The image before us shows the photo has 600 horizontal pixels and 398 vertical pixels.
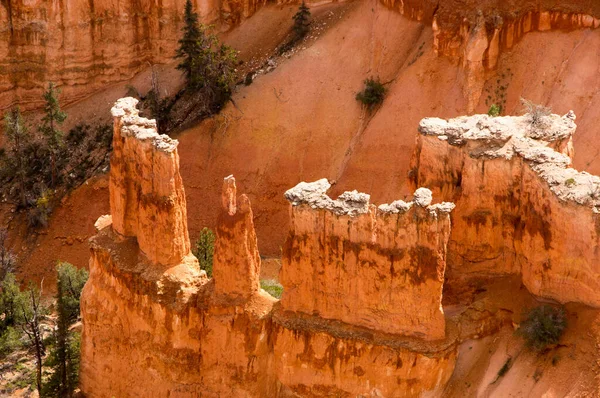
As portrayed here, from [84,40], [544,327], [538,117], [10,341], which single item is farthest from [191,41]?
[544,327]

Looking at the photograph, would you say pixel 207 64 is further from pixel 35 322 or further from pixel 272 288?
pixel 35 322

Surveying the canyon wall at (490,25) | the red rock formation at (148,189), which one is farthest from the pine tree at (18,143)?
the canyon wall at (490,25)

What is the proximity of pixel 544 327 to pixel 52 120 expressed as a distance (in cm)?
3298

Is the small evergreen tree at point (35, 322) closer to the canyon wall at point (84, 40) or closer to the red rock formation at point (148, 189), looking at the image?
the red rock formation at point (148, 189)

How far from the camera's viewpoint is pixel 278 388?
3991cm

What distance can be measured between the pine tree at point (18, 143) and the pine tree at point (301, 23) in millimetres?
15287

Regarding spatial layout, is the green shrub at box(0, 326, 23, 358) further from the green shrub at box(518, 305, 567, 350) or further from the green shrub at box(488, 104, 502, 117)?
the green shrub at box(518, 305, 567, 350)

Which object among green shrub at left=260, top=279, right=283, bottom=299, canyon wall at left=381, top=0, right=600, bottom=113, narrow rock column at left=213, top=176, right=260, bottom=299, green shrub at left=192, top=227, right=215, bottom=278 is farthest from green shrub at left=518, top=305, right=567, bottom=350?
canyon wall at left=381, top=0, right=600, bottom=113

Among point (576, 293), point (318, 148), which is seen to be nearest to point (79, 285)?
point (318, 148)

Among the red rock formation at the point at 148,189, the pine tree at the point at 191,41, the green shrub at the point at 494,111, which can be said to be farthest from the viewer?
the pine tree at the point at 191,41

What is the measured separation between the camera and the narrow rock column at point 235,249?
38.8 metres

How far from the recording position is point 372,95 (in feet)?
198

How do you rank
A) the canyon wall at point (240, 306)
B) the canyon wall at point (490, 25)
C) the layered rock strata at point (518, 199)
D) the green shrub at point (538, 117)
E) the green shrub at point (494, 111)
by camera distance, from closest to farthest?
the layered rock strata at point (518, 199) < the canyon wall at point (240, 306) < the green shrub at point (538, 117) < the green shrub at point (494, 111) < the canyon wall at point (490, 25)

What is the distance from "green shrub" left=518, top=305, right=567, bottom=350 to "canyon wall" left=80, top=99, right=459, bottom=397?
241 centimetres
